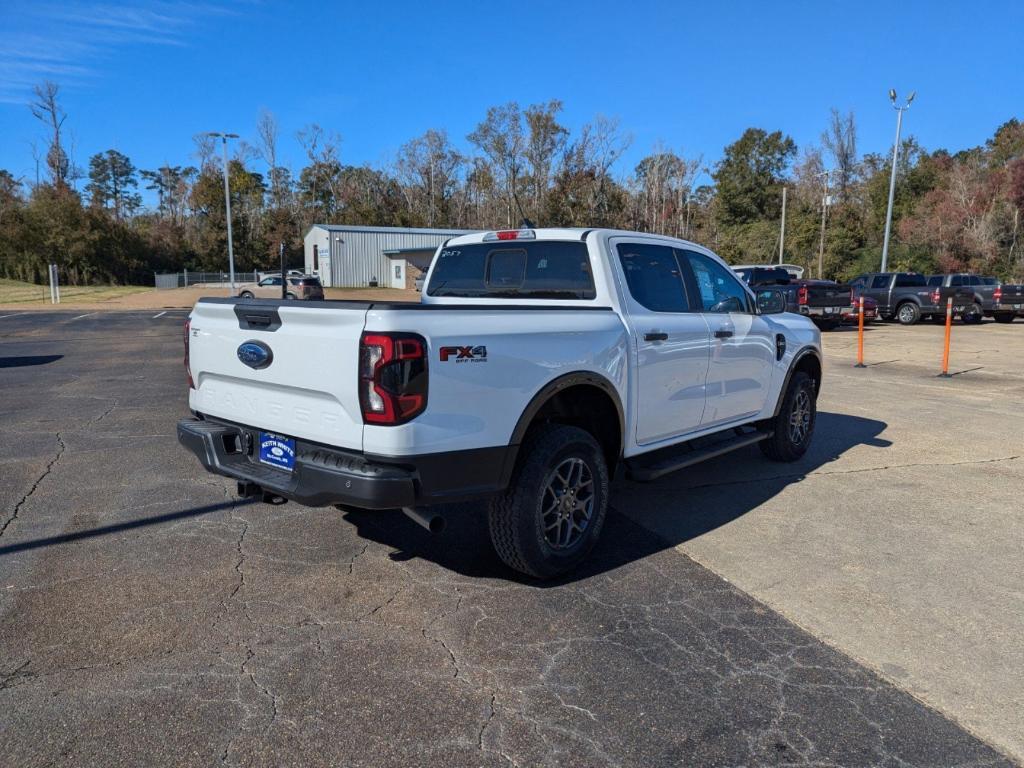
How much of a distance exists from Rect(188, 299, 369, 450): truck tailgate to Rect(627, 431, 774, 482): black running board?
6.77 ft

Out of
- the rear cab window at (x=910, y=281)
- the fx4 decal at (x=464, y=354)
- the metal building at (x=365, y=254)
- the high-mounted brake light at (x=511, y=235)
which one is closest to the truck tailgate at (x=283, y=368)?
the fx4 decal at (x=464, y=354)

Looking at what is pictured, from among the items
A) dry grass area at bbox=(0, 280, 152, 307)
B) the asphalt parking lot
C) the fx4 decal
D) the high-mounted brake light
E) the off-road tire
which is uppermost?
the high-mounted brake light

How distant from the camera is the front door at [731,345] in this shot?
5.28m

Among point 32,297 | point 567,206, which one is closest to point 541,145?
point 567,206

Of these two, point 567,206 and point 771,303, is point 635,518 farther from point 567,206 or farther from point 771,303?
point 567,206

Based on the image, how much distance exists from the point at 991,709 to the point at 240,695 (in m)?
3.01

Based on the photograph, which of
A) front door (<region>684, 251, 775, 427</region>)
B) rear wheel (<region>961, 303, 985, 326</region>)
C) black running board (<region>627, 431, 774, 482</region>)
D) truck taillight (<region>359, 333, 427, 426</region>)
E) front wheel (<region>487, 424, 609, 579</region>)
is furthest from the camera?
rear wheel (<region>961, 303, 985, 326</region>)

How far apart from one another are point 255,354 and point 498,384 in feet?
4.28

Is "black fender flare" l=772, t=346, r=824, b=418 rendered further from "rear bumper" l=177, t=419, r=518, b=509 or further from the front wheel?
"rear bumper" l=177, t=419, r=518, b=509

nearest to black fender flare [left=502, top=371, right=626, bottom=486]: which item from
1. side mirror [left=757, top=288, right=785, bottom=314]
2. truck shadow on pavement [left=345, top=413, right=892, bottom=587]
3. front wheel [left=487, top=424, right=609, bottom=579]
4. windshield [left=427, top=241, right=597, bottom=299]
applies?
front wheel [left=487, top=424, right=609, bottom=579]

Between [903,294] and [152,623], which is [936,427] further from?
[903,294]

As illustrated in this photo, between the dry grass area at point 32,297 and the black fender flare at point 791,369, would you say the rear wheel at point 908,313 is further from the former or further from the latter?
the dry grass area at point 32,297

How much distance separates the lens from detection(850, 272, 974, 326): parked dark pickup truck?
78.7 ft

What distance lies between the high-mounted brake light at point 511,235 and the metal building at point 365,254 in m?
46.6
